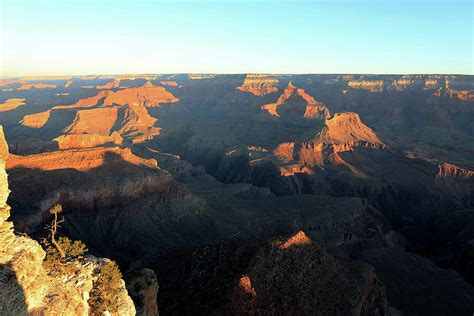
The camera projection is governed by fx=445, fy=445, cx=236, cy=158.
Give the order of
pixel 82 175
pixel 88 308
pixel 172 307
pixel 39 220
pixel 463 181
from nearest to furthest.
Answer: pixel 88 308 < pixel 172 307 < pixel 39 220 < pixel 82 175 < pixel 463 181

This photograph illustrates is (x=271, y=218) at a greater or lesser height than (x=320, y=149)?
lesser

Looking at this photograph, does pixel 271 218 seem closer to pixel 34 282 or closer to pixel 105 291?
pixel 105 291

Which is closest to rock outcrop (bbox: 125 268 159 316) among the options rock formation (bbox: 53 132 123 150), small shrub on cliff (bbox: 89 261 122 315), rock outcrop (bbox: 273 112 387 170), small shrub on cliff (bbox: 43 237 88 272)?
small shrub on cliff (bbox: 43 237 88 272)

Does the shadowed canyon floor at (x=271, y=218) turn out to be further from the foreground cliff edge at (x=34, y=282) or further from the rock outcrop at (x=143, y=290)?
the foreground cliff edge at (x=34, y=282)

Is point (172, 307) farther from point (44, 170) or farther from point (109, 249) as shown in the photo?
point (44, 170)

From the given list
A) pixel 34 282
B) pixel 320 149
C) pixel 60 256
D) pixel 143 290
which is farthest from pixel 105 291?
pixel 320 149

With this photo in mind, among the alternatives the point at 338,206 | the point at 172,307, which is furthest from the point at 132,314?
the point at 338,206
